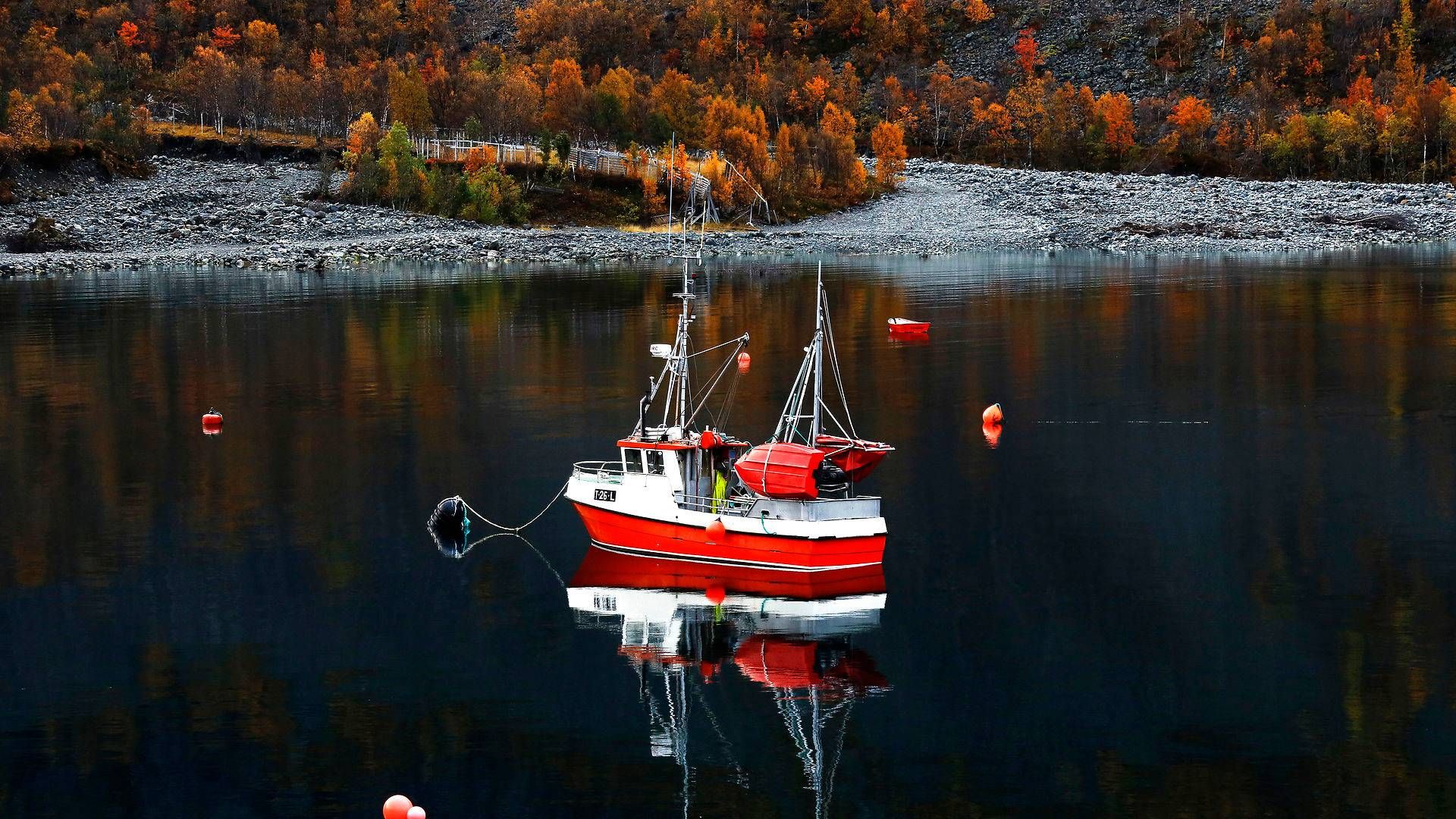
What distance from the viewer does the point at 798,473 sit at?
124 feet

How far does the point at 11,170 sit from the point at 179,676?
14042 cm

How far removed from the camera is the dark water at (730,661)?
28.1m

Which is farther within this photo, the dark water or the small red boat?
the small red boat

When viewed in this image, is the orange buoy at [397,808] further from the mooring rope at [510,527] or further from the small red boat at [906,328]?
the small red boat at [906,328]

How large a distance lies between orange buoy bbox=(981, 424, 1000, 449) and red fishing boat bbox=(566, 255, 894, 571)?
46.1ft

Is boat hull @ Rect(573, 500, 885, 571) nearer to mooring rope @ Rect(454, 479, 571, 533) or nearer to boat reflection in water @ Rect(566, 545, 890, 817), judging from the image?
boat reflection in water @ Rect(566, 545, 890, 817)

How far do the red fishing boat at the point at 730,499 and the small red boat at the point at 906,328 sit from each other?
1703 inches

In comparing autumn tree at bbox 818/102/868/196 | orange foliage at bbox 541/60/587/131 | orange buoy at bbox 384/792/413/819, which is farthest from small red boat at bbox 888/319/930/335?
orange foliage at bbox 541/60/587/131

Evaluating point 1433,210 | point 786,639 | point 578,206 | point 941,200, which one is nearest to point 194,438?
point 786,639

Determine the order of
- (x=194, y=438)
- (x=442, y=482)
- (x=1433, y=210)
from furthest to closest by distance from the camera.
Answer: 1. (x=1433, y=210)
2. (x=194, y=438)
3. (x=442, y=482)

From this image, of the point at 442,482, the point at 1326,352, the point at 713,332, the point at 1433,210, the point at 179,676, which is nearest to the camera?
the point at 179,676

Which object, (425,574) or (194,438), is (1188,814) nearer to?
(425,574)

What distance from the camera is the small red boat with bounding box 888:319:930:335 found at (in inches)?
3381

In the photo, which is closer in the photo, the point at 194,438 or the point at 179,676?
the point at 179,676
